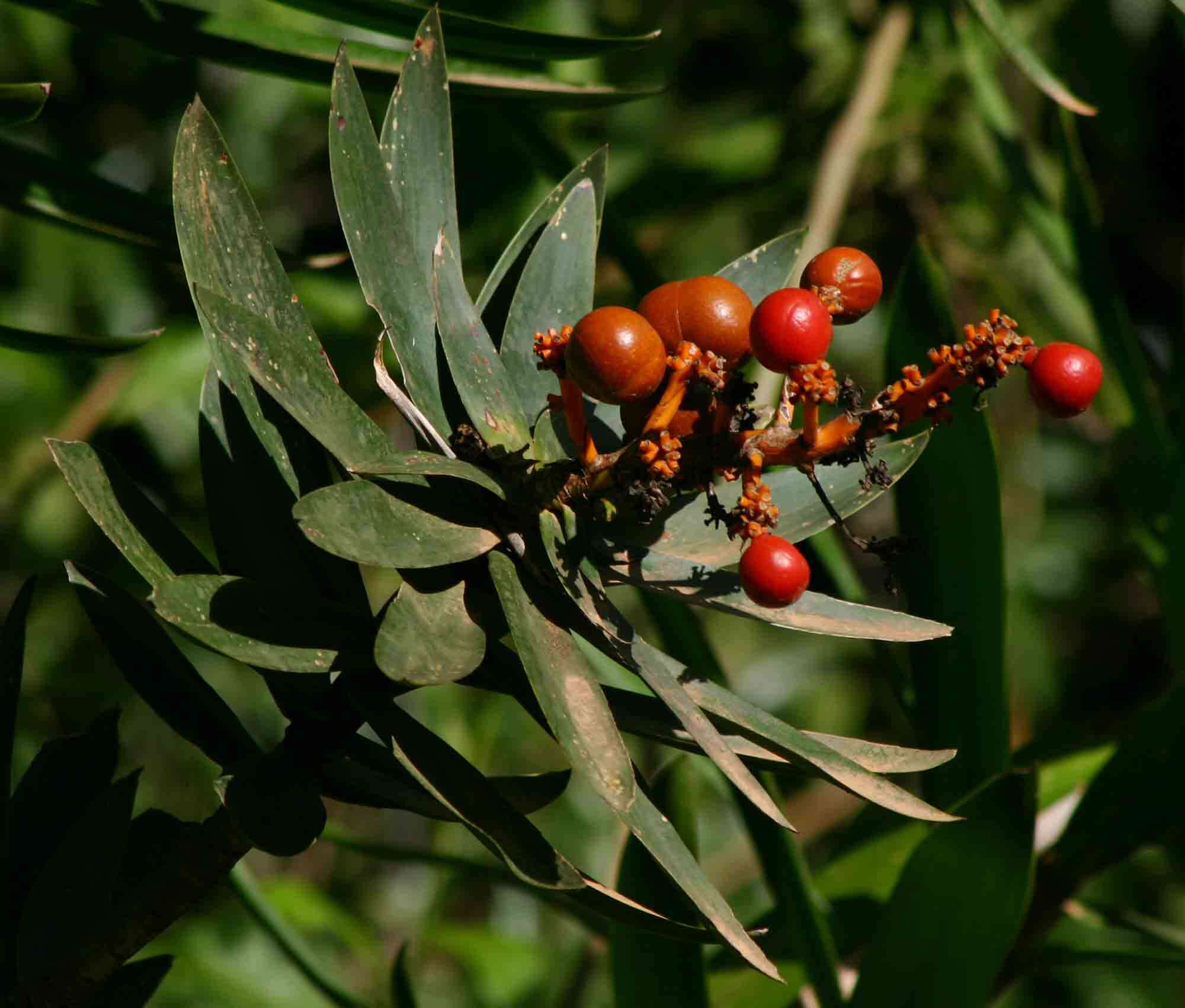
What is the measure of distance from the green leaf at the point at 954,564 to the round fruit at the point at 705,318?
0.26 m

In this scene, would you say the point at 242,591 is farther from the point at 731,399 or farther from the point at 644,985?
the point at 644,985

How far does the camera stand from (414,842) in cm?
188

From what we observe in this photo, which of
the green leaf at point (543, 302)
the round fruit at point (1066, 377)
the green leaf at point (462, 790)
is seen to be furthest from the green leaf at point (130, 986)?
the round fruit at point (1066, 377)

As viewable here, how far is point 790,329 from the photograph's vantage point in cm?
37

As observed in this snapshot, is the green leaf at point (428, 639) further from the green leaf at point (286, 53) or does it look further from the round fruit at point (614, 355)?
the green leaf at point (286, 53)

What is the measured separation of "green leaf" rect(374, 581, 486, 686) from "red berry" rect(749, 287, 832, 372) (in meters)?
0.12

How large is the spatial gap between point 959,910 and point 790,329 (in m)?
0.33

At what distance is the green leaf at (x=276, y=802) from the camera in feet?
1.20

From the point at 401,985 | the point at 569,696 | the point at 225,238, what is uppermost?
the point at 225,238

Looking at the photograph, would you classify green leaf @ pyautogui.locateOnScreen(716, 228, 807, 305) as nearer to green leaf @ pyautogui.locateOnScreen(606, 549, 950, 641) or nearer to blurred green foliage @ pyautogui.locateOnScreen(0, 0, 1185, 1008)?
green leaf @ pyautogui.locateOnScreen(606, 549, 950, 641)

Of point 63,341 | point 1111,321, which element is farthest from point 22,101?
point 1111,321

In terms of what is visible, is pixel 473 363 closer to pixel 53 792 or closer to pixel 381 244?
pixel 381 244

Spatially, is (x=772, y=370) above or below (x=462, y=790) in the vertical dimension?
above

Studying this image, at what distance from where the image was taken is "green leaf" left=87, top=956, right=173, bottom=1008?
440 millimetres
